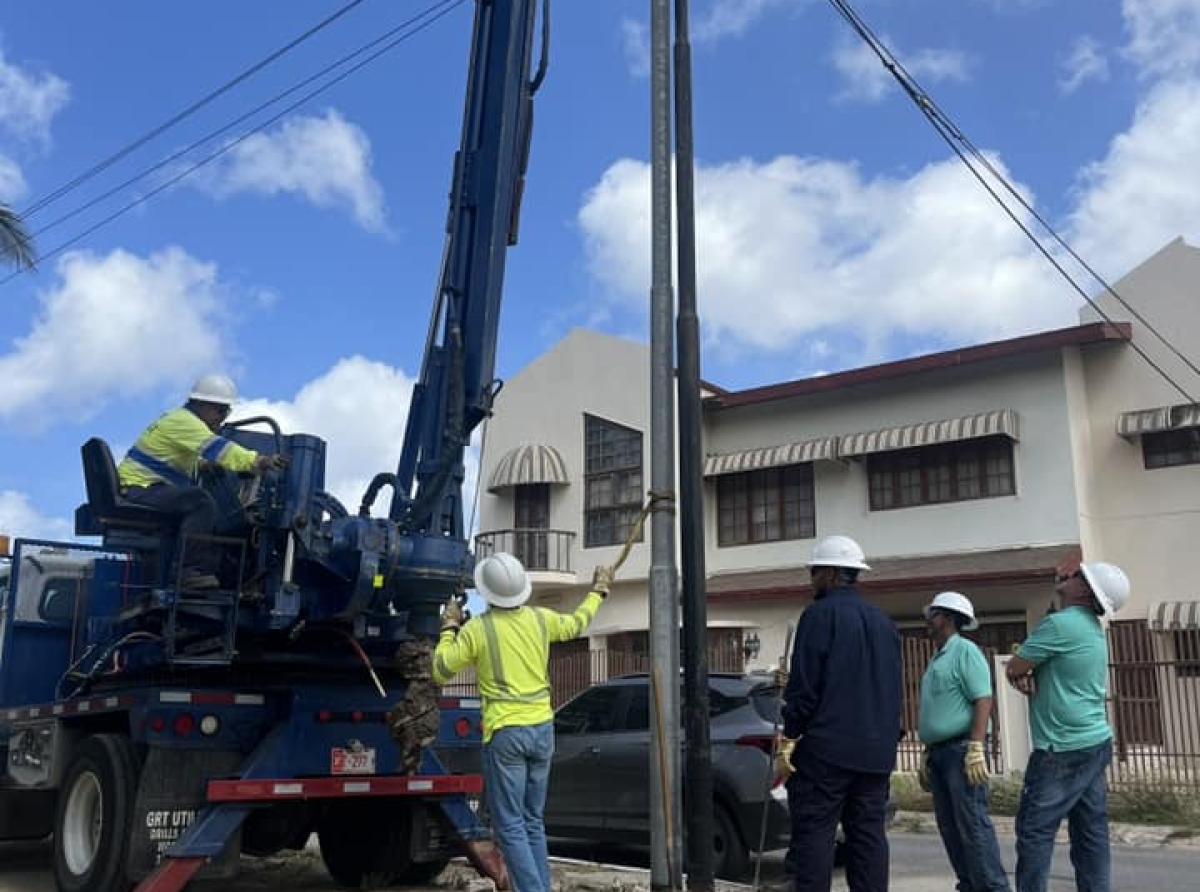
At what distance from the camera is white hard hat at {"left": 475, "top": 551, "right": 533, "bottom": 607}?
6762mm

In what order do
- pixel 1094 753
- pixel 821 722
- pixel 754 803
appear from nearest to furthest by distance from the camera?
pixel 821 722, pixel 1094 753, pixel 754 803

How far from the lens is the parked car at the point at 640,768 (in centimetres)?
926

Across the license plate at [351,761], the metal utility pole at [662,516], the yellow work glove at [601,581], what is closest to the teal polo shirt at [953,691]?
the metal utility pole at [662,516]

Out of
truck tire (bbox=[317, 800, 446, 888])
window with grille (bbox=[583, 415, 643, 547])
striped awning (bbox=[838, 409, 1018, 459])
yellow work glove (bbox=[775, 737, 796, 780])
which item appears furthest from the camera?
Result: window with grille (bbox=[583, 415, 643, 547])

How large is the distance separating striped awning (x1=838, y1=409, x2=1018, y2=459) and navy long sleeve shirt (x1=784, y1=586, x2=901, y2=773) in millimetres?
16079

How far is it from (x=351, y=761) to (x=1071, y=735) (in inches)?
173

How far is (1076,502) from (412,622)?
1521cm

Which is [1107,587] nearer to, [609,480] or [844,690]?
[844,690]

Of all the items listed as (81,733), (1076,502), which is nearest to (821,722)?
(81,733)

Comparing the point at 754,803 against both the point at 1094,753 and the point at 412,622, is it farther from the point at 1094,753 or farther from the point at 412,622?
the point at 1094,753

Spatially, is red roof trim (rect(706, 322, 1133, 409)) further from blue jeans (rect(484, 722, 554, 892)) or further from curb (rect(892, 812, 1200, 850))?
blue jeans (rect(484, 722, 554, 892))

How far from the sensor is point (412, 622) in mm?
8484

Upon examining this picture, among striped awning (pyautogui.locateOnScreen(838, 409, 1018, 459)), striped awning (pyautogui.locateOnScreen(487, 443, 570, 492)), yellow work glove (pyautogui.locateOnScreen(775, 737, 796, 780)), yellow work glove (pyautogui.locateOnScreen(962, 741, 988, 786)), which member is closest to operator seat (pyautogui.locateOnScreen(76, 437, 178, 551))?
yellow work glove (pyautogui.locateOnScreen(775, 737, 796, 780))

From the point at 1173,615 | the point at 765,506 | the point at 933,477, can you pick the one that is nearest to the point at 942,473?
the point at 933,477
